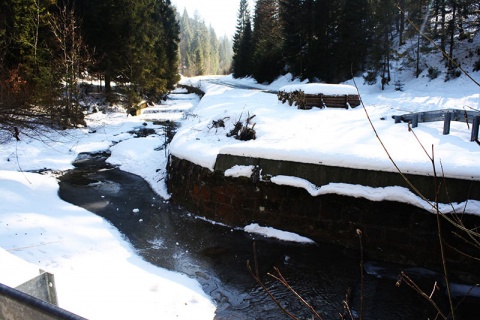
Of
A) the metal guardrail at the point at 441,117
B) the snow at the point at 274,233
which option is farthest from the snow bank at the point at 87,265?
the metal guardrail at the point at 441,117

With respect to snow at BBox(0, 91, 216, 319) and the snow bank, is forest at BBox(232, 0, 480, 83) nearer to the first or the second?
snow at BBox(0, 91, 216, 319)

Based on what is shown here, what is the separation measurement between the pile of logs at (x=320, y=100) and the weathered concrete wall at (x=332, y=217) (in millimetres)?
6558

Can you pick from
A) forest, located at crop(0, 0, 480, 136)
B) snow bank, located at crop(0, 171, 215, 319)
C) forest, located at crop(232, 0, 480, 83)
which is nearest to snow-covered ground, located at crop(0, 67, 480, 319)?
snow bank, located at crop(0, 171, 215, 319)

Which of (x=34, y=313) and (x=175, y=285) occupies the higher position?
(x=34, y=313)

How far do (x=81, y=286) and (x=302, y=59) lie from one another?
28.7 meters

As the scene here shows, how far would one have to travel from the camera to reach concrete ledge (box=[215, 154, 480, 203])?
6387 millimetres

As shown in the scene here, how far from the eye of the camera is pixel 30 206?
8477 mm

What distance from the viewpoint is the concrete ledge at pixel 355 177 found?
639 centimetres

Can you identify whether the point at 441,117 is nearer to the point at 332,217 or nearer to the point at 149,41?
the point at 332,217

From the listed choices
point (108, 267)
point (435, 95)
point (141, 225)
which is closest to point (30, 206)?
point (141, 225)

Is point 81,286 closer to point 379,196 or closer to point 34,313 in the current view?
point 34,313

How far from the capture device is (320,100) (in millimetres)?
14625

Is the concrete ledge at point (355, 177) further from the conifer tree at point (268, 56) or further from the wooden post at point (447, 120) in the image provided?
the conifer tree at point (268, 56)

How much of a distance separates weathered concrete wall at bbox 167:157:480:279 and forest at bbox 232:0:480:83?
1944 centimetres
